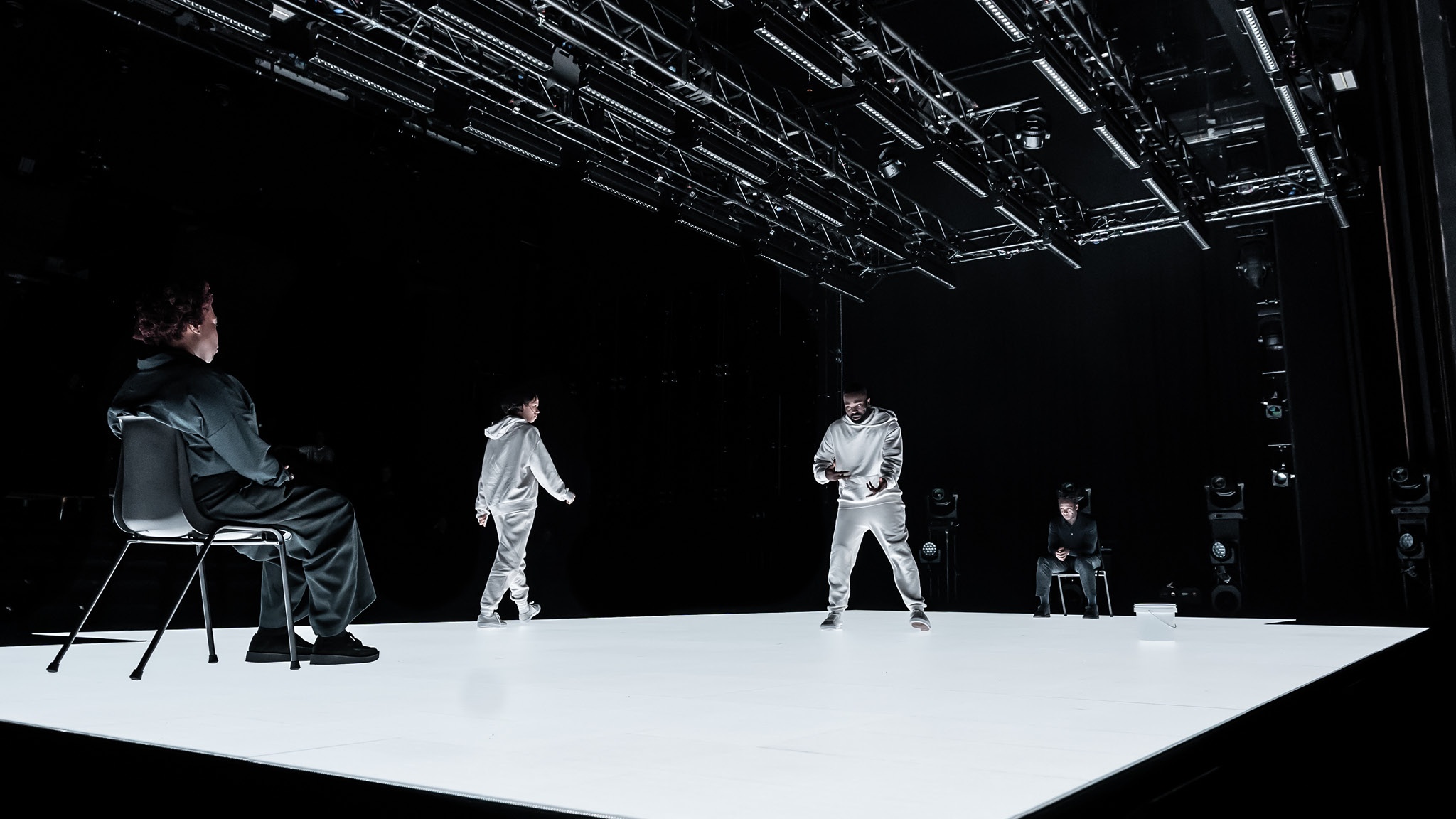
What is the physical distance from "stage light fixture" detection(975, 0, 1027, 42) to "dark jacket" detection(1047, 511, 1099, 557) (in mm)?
4109

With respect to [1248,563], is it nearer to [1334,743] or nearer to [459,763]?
[1334,743]

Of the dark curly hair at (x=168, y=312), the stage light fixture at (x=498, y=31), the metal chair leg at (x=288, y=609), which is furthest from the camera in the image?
the stage light fixture at (x=498, y=31)

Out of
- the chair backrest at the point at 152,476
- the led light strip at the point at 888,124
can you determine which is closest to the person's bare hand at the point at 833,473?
the led light strip at the point at 888,124

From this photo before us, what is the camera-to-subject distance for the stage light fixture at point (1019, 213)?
8.50 meters

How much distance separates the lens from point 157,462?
295 cm

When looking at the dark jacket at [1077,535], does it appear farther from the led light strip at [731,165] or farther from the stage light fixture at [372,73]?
the stage light fixture at [372,73]

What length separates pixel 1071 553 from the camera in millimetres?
8445

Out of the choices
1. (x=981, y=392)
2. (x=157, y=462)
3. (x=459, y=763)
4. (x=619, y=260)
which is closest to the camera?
(x=459, y=763)

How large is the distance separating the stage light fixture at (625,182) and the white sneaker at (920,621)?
4.02m

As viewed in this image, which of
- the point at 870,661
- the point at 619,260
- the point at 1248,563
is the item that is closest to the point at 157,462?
the point at 870,661

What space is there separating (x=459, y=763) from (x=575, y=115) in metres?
5.89

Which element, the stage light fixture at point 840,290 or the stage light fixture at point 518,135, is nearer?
the stage light fixture at point 518,135

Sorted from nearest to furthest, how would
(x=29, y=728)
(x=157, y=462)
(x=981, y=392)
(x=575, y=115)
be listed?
(x=29, y=728) → (x=157, y=462) → (x=575, y=115) → (x=981, y=392)

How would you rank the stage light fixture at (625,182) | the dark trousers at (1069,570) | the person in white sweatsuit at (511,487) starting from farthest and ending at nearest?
1. the dark trousers at (1069,570)
2. the stage light fixture at (625,182)
3. the person in white sweatsuit at (511,487)
